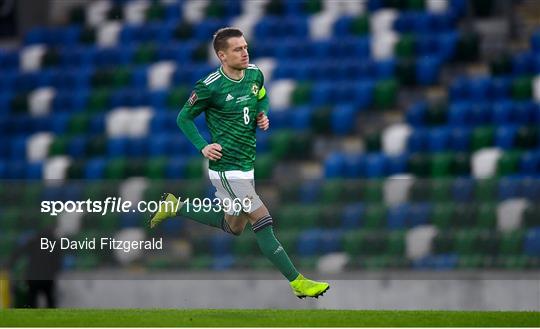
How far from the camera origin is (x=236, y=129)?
10078 mm

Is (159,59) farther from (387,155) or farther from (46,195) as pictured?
(46,195)

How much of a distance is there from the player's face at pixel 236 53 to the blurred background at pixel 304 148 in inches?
52.3

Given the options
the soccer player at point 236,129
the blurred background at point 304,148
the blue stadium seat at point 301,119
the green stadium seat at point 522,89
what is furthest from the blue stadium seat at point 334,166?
the soccer player at point 236,129

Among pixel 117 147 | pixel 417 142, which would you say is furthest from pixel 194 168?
pixel 417 142

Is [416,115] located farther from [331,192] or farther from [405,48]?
[331,192]

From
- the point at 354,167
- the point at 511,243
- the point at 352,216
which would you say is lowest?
the point at 354,167

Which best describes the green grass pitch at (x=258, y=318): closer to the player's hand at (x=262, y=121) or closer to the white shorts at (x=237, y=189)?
the white shorts at (x=237, y=189)

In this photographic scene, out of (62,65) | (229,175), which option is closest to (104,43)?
(62,65)

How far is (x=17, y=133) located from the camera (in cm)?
1869

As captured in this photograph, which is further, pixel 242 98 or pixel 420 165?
pixel 420 165

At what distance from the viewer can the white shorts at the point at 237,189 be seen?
10211 mm

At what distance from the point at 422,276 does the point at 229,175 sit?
197cm

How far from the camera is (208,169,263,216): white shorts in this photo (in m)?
10.2

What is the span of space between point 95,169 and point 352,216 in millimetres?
6612
